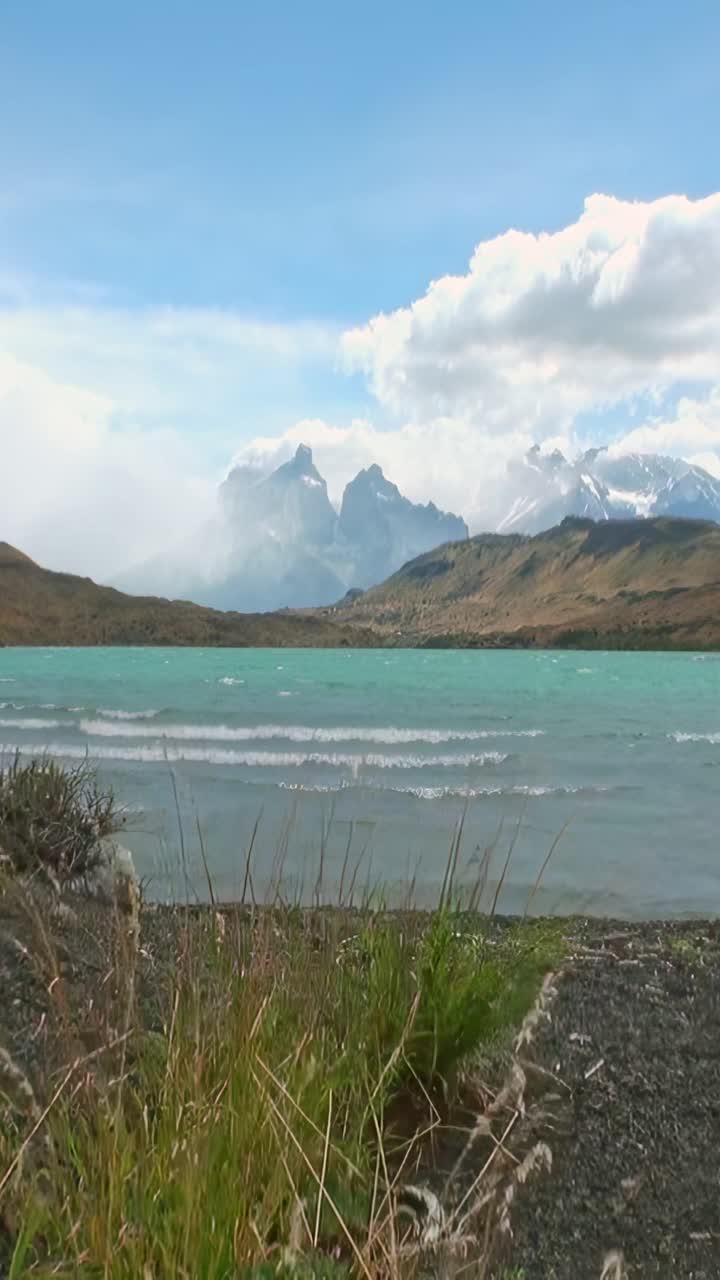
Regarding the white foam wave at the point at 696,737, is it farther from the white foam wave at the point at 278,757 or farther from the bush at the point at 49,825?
the bush at the point at 49,825

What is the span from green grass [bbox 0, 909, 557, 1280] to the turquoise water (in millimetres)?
396

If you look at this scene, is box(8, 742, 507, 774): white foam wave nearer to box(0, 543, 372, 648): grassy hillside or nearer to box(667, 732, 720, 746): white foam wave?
box(667, 732, 720, 746): white foam wave

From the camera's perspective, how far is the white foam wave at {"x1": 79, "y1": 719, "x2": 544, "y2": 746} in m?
27.8

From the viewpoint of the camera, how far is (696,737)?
2941cm

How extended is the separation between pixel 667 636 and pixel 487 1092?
183148mm

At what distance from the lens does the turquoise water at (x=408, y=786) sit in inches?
413

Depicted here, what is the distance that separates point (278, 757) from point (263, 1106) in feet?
68.9

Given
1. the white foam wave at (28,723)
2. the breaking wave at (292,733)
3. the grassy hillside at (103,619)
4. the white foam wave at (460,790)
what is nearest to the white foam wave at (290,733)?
the breaking wave at (292,733)

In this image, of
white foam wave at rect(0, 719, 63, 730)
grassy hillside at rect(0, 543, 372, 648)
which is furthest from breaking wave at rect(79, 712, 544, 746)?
grassy hillside at rect(0, 543, 372, 648)

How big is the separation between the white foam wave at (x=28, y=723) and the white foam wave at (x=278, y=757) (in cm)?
599

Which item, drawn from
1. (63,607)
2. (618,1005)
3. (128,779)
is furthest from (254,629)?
(618,1005)

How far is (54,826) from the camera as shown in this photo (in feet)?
23.2

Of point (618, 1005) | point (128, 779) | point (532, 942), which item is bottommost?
point (128, 779)

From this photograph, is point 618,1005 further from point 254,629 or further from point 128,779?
point 254,629
